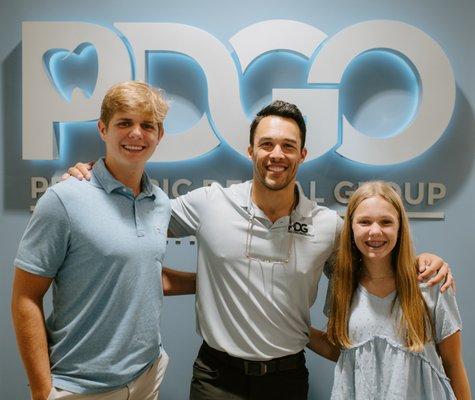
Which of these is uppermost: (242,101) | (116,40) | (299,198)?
(116,40)

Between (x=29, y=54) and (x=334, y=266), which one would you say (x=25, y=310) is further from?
(x=29, y=54)

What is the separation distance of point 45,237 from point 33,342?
336mm

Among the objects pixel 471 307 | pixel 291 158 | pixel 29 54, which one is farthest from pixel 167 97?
pixel 471 307

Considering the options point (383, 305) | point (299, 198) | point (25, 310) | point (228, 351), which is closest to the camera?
point (25, 310)

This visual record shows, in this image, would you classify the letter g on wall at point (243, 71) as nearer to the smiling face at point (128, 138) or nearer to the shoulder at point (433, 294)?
the smiling face at point (128, 138)

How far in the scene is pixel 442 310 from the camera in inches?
61.2

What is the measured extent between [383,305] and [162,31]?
1.66 m

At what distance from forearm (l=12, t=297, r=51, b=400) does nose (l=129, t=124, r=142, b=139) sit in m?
0.62

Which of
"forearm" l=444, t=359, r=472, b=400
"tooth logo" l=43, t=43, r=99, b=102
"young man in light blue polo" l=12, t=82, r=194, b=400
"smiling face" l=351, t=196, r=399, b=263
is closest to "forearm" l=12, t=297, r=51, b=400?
"young man in light blue polo" l=12, t=82, r=194, b=400

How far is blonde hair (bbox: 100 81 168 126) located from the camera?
1.51 m

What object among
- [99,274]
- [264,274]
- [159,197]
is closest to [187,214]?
[159,197]

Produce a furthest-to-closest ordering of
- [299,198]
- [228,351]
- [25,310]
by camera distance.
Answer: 1. [299,198]
2. [228,351]
3. [25,310]

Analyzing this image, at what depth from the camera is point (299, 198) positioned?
6.12 feet

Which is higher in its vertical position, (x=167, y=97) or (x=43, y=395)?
(x=167, y=97)
